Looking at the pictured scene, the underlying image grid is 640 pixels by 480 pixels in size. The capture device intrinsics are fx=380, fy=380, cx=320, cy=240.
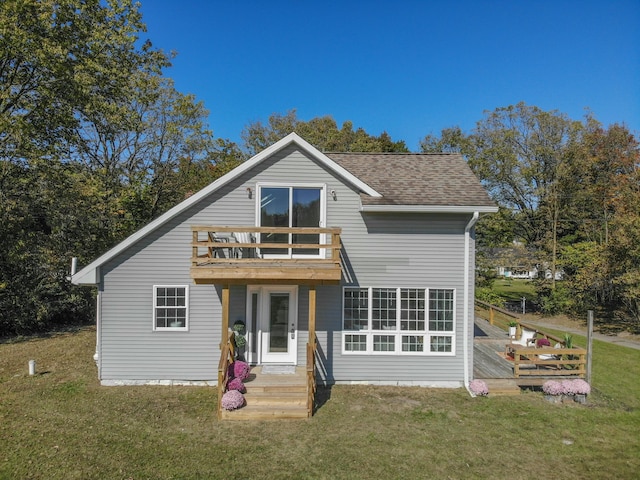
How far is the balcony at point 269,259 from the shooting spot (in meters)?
9.23

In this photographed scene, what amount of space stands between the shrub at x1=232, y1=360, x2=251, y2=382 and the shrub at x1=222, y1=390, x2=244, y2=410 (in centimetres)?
77

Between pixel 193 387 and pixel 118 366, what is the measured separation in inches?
85.9

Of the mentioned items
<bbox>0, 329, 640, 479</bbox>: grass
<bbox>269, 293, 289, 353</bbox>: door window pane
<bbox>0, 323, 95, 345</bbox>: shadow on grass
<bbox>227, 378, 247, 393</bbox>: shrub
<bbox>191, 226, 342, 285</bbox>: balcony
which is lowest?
<bbox>0, 323, 95, 345</bbox>: shadow on grass

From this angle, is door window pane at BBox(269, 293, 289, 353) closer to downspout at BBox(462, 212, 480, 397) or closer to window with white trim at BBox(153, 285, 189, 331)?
window with white trim at BBox(153, 285, 189, 331)

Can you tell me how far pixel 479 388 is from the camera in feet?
32.9

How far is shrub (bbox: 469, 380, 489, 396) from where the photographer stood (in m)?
10.0

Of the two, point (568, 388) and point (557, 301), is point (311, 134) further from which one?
point (568, 388)

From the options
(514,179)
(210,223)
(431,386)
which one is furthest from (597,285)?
(210,223)

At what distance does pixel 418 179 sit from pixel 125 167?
17.8 meters

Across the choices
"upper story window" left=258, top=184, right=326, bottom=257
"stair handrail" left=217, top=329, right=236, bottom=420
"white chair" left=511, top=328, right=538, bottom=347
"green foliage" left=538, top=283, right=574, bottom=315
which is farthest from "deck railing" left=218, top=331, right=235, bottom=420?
"green foliage" left=538, top=283, right=574, bottom=315

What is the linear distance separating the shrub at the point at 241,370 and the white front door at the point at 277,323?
0.96m

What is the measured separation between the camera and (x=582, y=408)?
Result: 9.42 meters

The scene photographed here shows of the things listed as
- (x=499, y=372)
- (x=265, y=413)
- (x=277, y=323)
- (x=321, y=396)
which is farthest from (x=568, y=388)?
(x=277, y=323)

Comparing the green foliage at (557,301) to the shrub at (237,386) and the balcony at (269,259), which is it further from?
the shrub at (237,386)
